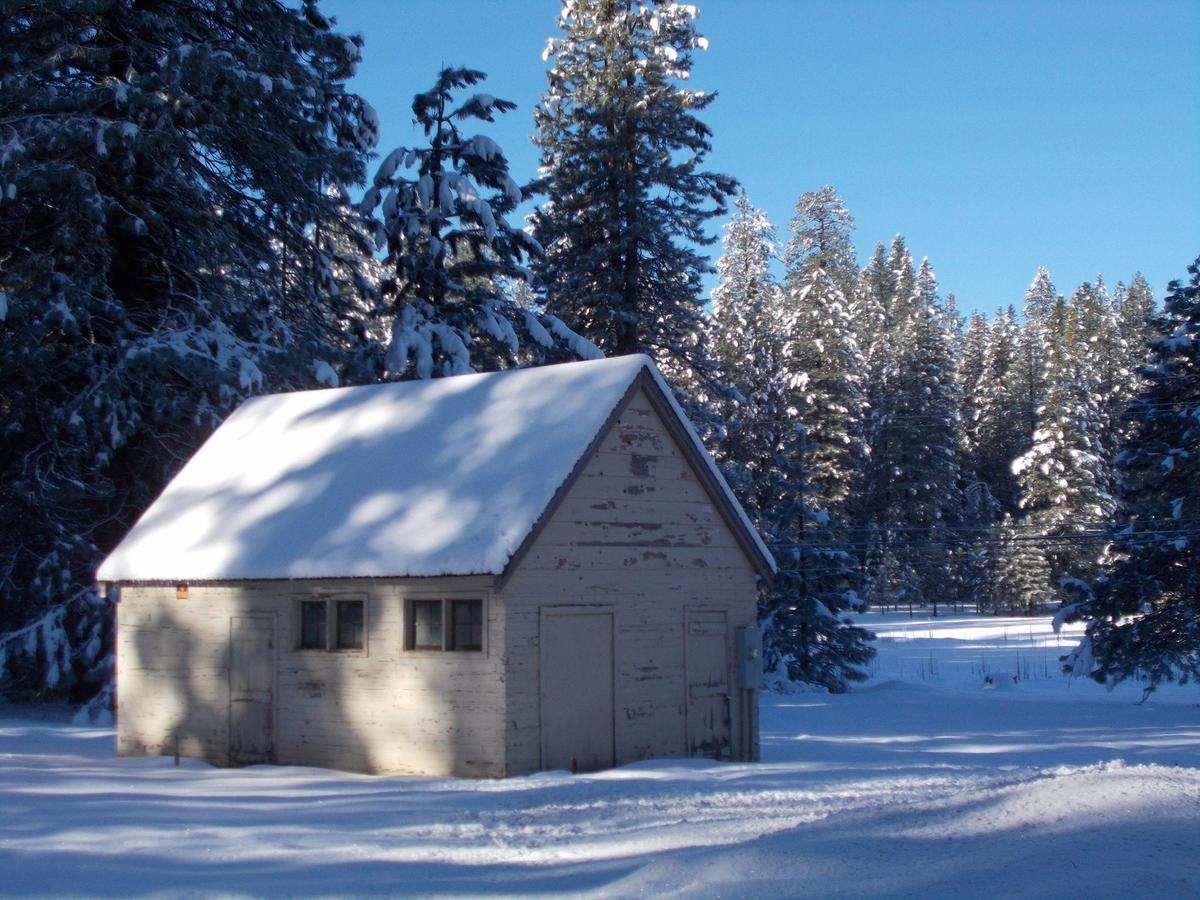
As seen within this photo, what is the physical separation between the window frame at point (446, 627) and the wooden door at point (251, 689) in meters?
2.24

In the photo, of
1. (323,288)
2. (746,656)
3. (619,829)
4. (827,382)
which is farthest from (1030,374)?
(619,829)

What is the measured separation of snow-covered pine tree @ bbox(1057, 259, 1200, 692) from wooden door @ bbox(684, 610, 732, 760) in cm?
1802

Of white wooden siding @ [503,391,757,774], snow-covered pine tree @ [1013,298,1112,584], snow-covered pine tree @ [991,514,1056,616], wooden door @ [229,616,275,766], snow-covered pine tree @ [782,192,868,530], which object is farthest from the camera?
snow-covered pine tree @ [991,514,1056,616]

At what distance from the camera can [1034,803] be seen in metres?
10.2

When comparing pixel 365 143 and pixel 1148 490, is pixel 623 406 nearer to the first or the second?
pixel 365 143

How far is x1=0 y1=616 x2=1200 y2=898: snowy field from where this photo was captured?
848 cm

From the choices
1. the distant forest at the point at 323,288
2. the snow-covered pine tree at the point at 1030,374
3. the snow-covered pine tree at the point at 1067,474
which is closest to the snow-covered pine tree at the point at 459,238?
the distant forest at the point at 323,288

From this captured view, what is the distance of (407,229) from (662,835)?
2204 cm

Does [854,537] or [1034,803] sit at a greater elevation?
[854,537]

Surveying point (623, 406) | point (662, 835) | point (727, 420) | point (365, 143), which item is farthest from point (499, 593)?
point (727, 420)

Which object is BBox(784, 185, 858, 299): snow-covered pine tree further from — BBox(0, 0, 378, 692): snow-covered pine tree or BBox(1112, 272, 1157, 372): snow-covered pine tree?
BBox(0, 0, 378, 692): snow-covered pine tree

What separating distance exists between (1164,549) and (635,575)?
20.3m

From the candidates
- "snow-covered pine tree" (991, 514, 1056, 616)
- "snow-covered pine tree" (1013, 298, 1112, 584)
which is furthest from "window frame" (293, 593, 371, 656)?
"snow-covered pine tree" (991, 514, 1056, 616)

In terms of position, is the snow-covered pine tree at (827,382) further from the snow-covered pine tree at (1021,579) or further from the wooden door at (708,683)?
the wooden door at (708,683)
